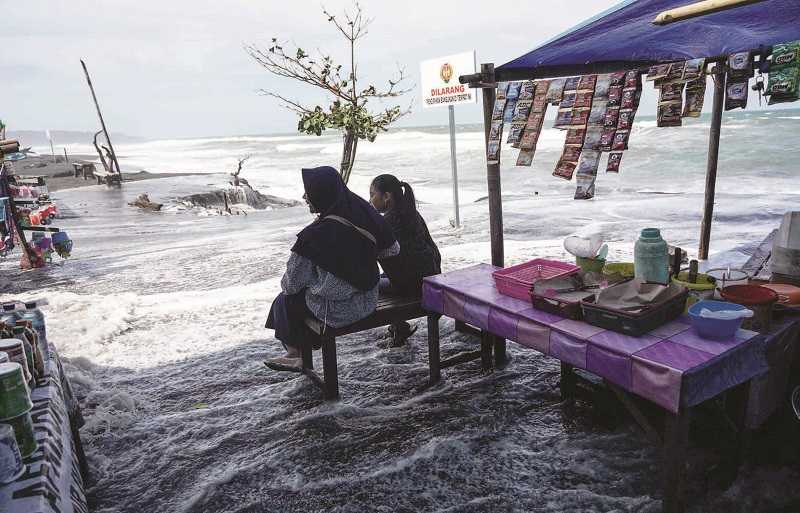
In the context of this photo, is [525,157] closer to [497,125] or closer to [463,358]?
[497,125]

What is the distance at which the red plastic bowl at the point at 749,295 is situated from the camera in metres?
2.87

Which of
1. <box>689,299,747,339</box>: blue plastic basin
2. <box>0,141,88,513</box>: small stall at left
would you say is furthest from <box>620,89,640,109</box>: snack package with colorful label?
<box>0,141,88,513</box>: small stall at left

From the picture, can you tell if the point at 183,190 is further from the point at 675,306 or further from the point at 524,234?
the point at 675,306

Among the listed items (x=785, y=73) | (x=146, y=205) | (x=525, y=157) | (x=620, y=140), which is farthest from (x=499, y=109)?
(x=146, y=205)

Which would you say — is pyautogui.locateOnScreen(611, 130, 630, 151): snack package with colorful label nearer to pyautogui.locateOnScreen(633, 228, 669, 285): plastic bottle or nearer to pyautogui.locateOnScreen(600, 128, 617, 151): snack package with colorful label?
pyautogui.locateOnScreen(600, 128, 617, 151): snack package with colorful label

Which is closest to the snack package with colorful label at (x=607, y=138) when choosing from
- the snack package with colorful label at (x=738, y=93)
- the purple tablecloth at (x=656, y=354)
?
the snack package with colorful label at (x=738, y=93)

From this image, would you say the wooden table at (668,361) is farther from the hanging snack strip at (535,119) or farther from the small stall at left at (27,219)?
the small stall at left at (27,219)

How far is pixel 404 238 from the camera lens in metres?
4.79

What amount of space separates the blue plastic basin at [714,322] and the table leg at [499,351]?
2.14 metres

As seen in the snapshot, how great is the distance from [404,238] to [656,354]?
2546mm

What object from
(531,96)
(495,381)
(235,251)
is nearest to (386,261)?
(495,381)

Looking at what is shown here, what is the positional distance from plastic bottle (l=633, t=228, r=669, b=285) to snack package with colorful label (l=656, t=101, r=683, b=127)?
3.77 feet

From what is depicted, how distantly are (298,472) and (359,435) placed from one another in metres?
0.54

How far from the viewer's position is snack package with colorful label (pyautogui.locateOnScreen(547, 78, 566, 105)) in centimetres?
412
